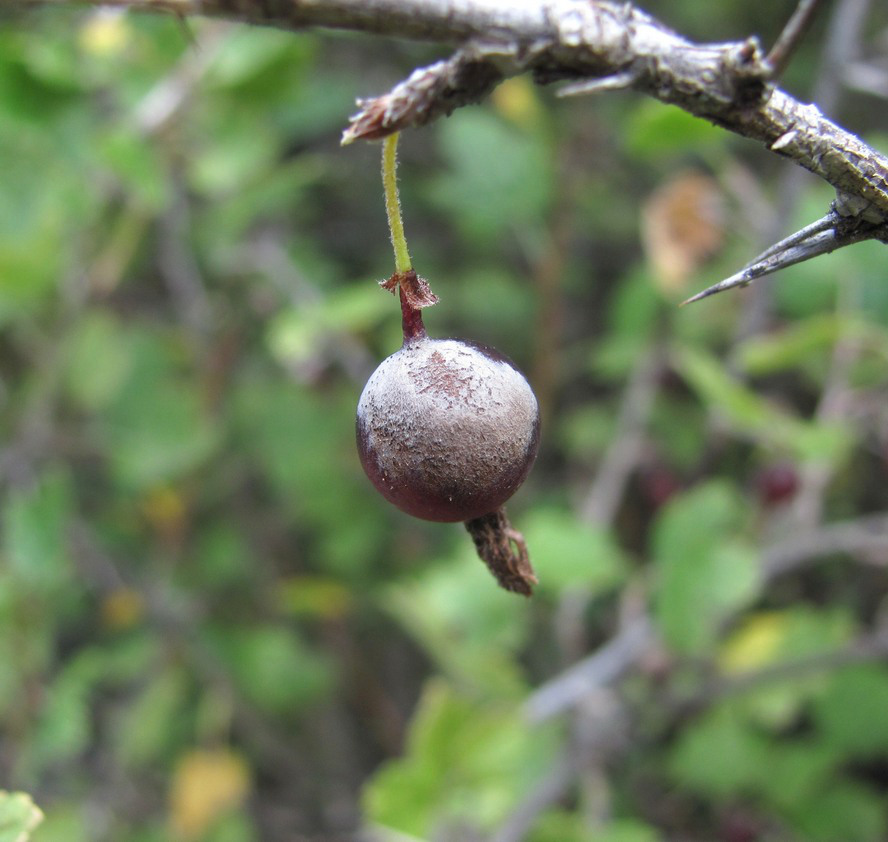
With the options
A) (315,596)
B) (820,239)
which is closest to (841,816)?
(315,596)

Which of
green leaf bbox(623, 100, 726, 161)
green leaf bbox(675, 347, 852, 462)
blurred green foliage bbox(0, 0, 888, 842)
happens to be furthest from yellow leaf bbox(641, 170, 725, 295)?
green leaf bbox(675, 347, 852, 462)

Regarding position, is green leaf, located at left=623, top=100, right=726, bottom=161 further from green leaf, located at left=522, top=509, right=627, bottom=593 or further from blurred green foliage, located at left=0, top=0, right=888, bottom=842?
green leaf, located at left=522, top=509, right=627, bottom=593

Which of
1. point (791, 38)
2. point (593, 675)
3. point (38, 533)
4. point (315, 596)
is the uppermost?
point (791, 38)

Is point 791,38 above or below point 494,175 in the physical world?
above

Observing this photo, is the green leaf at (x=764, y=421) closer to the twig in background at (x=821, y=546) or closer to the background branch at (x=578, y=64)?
the twig in background at (x=821, y=546)

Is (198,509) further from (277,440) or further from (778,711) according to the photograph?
(778,711)

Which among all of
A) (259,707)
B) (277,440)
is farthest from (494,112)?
(259,707)

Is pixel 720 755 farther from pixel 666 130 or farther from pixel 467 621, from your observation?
pixel 666 130
